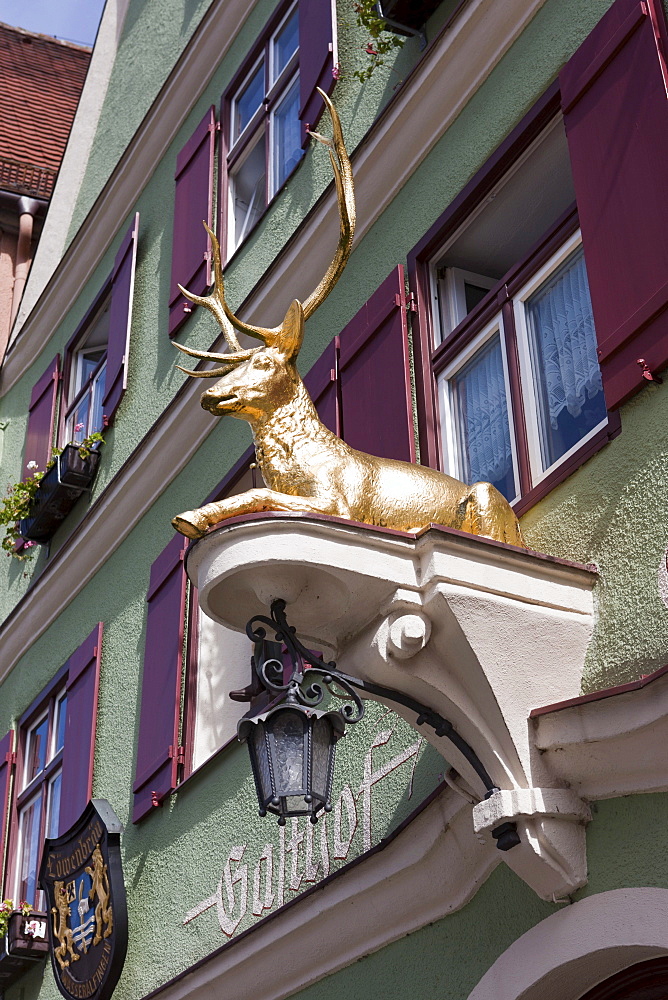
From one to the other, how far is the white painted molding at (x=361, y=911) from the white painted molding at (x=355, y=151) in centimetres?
295

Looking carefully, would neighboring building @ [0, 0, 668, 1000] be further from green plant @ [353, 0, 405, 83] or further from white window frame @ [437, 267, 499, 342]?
green plant @ [353, 0, 405, 83]

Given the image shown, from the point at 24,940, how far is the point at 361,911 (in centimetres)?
353

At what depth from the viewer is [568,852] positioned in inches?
164

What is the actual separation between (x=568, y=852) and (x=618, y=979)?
1.36 feet

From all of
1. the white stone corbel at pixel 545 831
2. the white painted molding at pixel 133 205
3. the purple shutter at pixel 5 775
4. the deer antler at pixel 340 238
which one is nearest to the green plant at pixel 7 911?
the purple shutter at pixel 5 775

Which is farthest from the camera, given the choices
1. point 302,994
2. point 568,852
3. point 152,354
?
point 152,354

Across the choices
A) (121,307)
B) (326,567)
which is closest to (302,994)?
(326,567)

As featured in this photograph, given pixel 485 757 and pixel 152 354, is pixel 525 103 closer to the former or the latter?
pixel 485 757

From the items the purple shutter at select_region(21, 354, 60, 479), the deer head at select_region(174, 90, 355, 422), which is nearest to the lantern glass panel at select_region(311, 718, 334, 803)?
the deer head at select_region(174, 90, 355, 422)

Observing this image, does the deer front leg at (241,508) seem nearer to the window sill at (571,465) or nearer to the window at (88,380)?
the window sill at (571,465)

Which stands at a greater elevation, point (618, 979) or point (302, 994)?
point (302, 994)

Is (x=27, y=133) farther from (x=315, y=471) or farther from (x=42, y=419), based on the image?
(x=315, y=471)

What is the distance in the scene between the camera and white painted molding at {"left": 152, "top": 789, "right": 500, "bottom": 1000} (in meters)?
4.71

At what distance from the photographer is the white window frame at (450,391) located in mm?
5449
